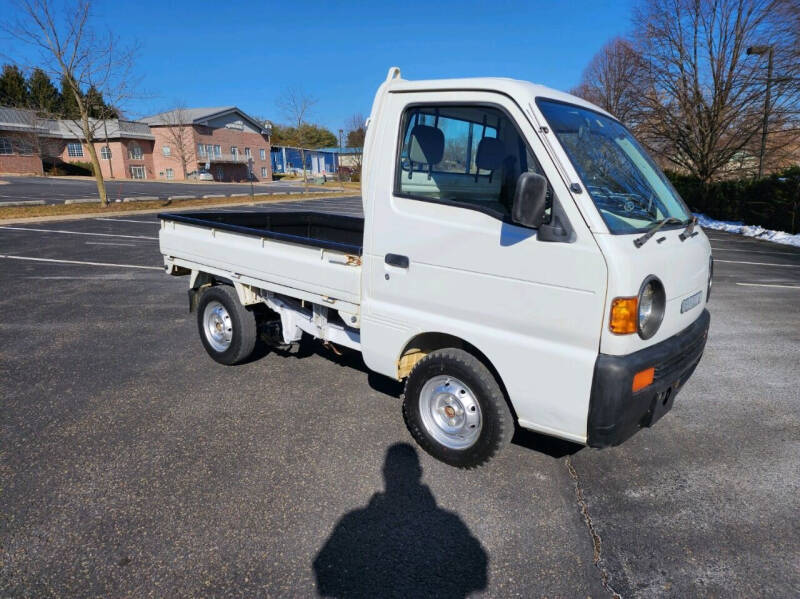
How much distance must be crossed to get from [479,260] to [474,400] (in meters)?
0.90

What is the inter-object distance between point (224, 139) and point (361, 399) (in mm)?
62546

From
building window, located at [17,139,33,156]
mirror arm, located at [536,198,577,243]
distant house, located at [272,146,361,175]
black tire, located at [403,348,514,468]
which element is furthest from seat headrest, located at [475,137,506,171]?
distant house, located at [272,146,361,175]

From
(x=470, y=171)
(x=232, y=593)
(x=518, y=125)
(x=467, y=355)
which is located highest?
(x=518, y=125)

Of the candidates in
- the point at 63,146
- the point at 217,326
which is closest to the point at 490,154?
the point at 217,326

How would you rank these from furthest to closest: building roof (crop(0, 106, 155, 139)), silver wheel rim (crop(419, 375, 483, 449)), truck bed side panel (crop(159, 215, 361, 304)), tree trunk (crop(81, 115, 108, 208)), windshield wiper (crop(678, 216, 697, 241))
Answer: building roof (crop(0, 106, 155, 139)) < tree trunk (crop(81, 115, 108, 208)) < truck bed side panel (crop(159, 215, 361, 304)) < silver wheel rim (crop(419, 375, 483, 449)) < windshield wiper (crop(678, 216, 697, 241))

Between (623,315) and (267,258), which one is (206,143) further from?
(623,315)

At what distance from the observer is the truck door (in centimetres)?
268

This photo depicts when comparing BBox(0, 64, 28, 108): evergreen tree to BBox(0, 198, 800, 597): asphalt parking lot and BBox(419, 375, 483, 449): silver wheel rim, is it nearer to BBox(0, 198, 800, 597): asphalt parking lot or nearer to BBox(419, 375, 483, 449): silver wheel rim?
BBox(0, 198, 800, 597): asphalt parking lot

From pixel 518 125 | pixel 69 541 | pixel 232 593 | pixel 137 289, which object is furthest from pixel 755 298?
pixel 137 289

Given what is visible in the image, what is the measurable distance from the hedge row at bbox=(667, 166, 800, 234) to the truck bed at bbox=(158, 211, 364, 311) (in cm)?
1669

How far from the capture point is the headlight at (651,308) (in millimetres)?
2662

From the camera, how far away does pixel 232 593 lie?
239 centimetres

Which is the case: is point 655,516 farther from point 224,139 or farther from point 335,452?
point 224,139

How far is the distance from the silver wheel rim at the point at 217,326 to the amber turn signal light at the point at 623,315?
11.7 ft
